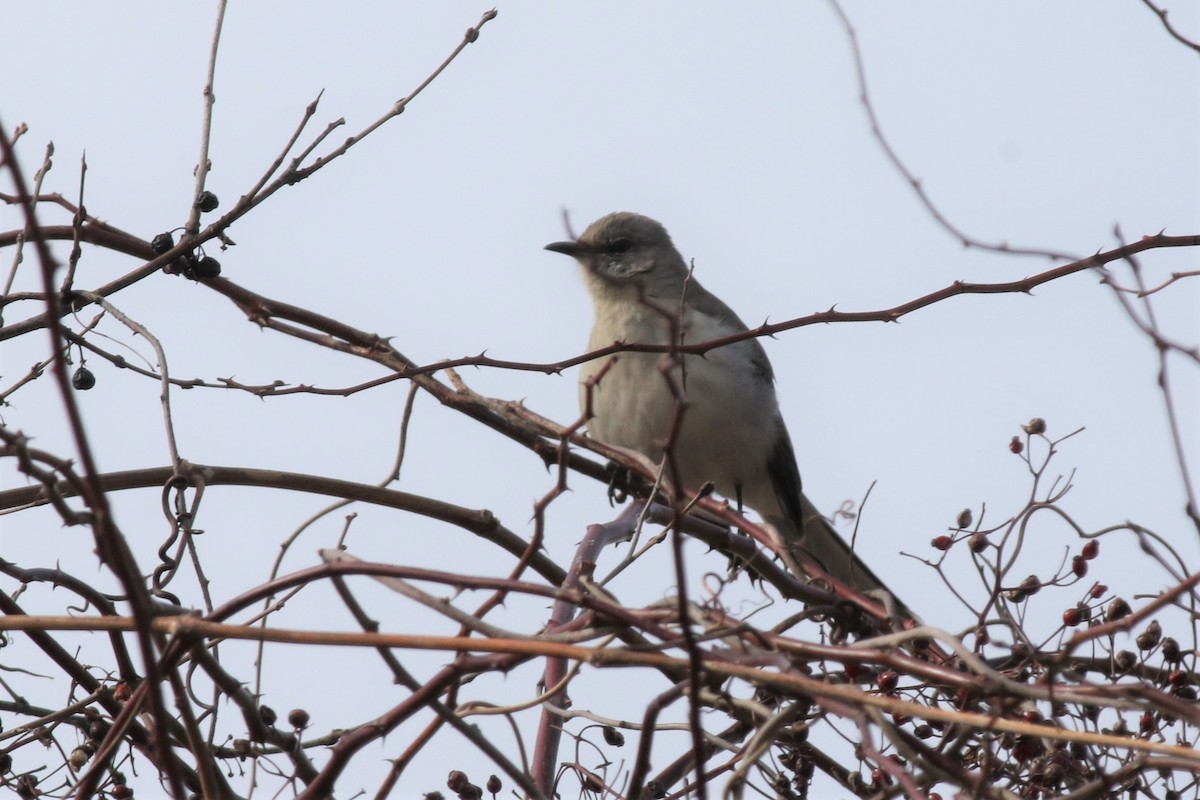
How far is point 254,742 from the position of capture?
2.30 m

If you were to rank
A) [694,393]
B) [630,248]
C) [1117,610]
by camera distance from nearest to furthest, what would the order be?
[1117,610] → [694,393] → [630,248]

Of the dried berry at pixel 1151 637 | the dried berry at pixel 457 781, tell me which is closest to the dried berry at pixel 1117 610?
the dried berry at pixel 1151 637

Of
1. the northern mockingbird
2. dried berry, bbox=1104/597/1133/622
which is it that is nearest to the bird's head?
the northern mockingbird

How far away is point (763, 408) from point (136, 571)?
4.32 meters

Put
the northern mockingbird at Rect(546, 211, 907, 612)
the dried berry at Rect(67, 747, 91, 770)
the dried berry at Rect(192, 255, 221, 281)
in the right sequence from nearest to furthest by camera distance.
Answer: the dried berry at Rect(67, 747, 91, 770) → the dried berry at Rect(192, 255, 221, 281) → the northern mockingbird at Rect(546, 211, 907, 612)

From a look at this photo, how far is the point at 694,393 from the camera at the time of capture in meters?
5.38

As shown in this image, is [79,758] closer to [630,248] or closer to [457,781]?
[457,781]

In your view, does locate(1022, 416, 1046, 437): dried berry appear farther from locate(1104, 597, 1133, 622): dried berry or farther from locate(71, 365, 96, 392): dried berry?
locate(71, 365, 96, 392): dried berry

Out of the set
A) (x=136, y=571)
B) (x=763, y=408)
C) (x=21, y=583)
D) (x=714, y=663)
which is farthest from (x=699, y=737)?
(x=763, y=408)

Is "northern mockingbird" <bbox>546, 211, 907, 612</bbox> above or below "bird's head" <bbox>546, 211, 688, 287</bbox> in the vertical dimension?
below

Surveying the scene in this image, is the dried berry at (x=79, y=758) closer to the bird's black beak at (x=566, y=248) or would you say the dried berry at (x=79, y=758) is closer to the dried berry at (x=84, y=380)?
the dried berry at (x=84, y=380)

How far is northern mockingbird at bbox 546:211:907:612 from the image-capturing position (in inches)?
211

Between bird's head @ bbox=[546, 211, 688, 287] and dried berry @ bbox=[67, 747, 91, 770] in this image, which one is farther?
bird's head @ bbox=[546, 211, 688, 287]

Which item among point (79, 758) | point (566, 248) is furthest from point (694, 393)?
point (79, 758)
